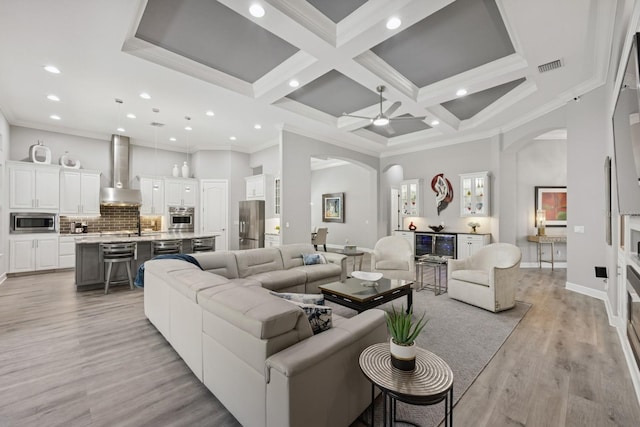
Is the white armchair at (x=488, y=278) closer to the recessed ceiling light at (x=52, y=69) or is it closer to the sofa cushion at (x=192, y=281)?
the sofa cushion at (x=192, y=281)

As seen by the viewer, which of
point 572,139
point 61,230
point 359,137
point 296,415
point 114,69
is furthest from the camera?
point 359,137

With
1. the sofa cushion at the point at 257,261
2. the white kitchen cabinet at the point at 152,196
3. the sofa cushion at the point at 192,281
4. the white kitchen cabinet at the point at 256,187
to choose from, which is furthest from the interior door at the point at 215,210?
the sofa cushion at the point at 192,281

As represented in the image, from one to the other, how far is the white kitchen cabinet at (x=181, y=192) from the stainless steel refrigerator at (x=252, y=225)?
1653 millimetres

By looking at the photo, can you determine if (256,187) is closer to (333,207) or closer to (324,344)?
(333,207)

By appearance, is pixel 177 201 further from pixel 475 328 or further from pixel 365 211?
pixel 475 328

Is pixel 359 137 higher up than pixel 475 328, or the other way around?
pixel 359 137

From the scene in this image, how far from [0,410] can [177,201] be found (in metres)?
6.46

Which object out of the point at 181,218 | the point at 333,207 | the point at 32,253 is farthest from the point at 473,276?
the point at 32,253

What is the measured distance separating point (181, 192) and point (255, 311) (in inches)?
291

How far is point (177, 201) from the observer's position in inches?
308

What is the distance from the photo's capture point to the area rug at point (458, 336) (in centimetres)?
188

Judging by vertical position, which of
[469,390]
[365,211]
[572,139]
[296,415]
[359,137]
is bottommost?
[469,390]

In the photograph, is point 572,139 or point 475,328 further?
point 572,139

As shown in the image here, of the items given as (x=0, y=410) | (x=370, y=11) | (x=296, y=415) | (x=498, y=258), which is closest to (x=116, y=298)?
(x=0, y=410)
